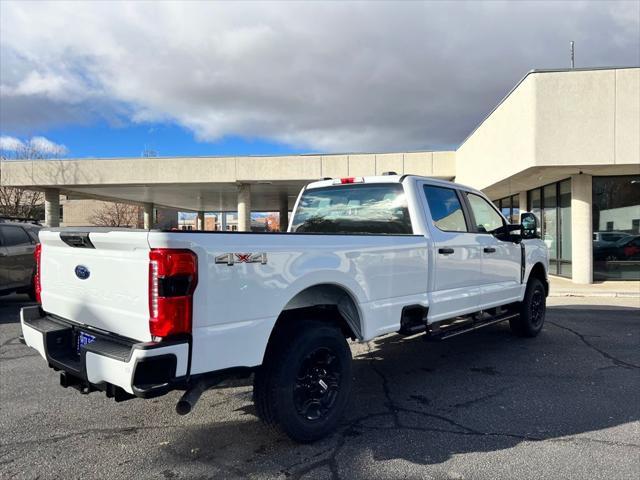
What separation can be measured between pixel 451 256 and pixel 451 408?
1497 mm

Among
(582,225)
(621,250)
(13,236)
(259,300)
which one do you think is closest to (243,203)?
(13,236)

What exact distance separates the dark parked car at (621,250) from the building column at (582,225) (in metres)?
0.72

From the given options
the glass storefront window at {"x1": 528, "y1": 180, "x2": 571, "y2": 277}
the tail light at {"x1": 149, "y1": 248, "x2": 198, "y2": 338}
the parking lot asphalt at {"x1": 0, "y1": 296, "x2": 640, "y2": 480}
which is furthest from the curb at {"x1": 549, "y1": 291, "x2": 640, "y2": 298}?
the tail light at {"x1": 149, "y1": 248, "x2": 198, "y2": 338}

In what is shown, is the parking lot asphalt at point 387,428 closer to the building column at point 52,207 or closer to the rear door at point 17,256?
the rear door at point 17,256

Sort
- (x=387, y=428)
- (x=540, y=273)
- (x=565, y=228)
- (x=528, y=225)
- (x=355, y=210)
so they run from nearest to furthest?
1. (x=387, y=428)
2. (x=355, y=210)
3. (x=528, y=225)
4. (x=540, y=273)
5. (x=565, y=228)

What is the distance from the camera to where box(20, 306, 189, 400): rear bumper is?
279 centimetres

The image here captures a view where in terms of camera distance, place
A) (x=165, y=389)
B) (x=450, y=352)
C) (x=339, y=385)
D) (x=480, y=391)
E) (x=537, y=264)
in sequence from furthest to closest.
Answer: (x=537, y=264) → (x=450, y=352) → (x=480, y=391) → (x=339, y=385) → (x=165, y=389)

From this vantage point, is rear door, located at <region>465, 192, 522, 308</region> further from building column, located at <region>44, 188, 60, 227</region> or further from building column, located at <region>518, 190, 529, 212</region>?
building column, located at <region>44, 188, 60, 227</region>

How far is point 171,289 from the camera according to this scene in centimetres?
284

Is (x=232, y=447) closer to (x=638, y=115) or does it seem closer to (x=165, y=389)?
(x=165, y=389)

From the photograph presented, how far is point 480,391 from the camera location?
4.86 m

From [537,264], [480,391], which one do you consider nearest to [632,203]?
[537,264]

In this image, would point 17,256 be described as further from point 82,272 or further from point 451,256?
point 451,256

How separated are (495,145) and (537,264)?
31.0 ft
